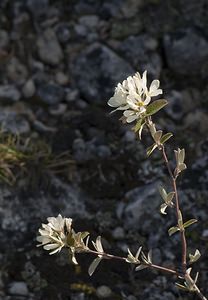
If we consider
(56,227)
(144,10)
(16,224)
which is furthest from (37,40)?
(56,227)

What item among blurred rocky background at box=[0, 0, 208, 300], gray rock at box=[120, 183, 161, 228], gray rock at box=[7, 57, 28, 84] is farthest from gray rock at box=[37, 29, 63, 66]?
gray rock at box=[120, 183, 161, 228]

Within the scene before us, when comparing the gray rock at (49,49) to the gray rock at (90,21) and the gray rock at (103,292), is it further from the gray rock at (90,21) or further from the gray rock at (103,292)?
the gray rock at (103,292)

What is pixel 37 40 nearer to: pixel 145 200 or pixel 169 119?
pixel 169 119

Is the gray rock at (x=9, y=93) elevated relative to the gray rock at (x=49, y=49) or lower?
lower

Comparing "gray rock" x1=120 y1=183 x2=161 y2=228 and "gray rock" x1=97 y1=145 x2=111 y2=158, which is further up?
"gray rock" x1=97 y1=145 x2=111 y2=158

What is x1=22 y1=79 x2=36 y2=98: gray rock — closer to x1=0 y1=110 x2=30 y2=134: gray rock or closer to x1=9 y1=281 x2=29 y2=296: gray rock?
x1=0 y1=110 x2=30 y2=134: gray rock

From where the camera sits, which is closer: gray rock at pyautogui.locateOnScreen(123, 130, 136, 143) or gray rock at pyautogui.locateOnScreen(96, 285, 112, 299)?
gray rock at pyautogui.locateOnScreen(96, 285, 112, 299)

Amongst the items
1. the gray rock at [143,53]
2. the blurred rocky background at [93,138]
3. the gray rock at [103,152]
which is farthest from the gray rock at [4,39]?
the gray rock at [103,152]
